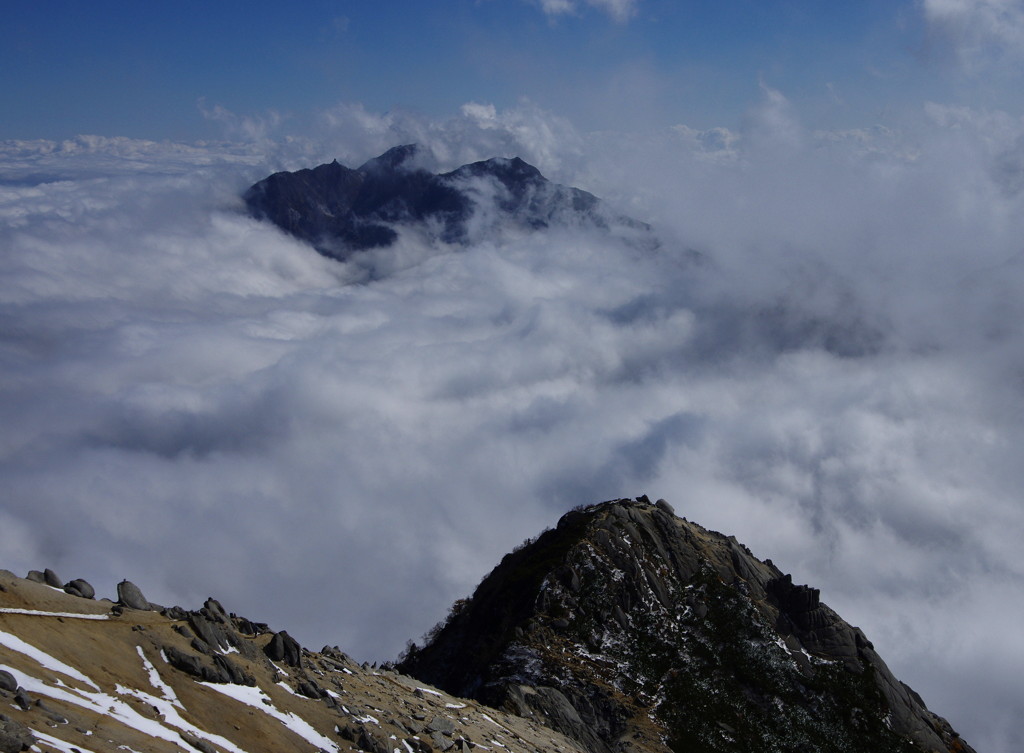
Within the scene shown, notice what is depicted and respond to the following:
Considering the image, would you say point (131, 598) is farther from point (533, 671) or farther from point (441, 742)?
point (533, 671)

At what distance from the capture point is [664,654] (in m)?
110

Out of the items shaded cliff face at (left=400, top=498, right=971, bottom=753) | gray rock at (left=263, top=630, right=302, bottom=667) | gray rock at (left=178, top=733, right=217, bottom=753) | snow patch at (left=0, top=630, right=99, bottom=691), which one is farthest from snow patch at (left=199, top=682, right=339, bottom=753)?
shaded cliff face at (left=400, top=498, right=971, bottom=753)

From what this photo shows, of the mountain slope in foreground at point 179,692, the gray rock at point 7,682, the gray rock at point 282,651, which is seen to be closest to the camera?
the gray rock at point 7,682

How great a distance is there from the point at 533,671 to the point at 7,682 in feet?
246

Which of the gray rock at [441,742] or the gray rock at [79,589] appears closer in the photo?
the gray rock at [441,742]

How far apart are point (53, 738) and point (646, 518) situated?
106 metres

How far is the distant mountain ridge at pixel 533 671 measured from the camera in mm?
46500

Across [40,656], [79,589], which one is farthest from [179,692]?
[79,589]

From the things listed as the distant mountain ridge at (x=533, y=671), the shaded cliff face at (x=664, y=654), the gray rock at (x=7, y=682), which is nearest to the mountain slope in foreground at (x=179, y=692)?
the gray rock at (x=7, y=682)

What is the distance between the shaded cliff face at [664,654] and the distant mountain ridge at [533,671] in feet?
0.95

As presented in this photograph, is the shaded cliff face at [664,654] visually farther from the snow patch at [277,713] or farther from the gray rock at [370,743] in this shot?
the snow patch at [277,713]

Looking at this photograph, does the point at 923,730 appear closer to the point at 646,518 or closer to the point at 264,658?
the point at 646,518

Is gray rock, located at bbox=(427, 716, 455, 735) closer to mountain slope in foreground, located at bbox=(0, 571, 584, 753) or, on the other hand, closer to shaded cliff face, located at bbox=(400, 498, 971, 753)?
mountain slope in foreground, located at bbox=(0, 571, 584, 753)

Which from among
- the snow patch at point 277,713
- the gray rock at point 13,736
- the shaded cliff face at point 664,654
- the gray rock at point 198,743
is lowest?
the gray rock at point 13,736
